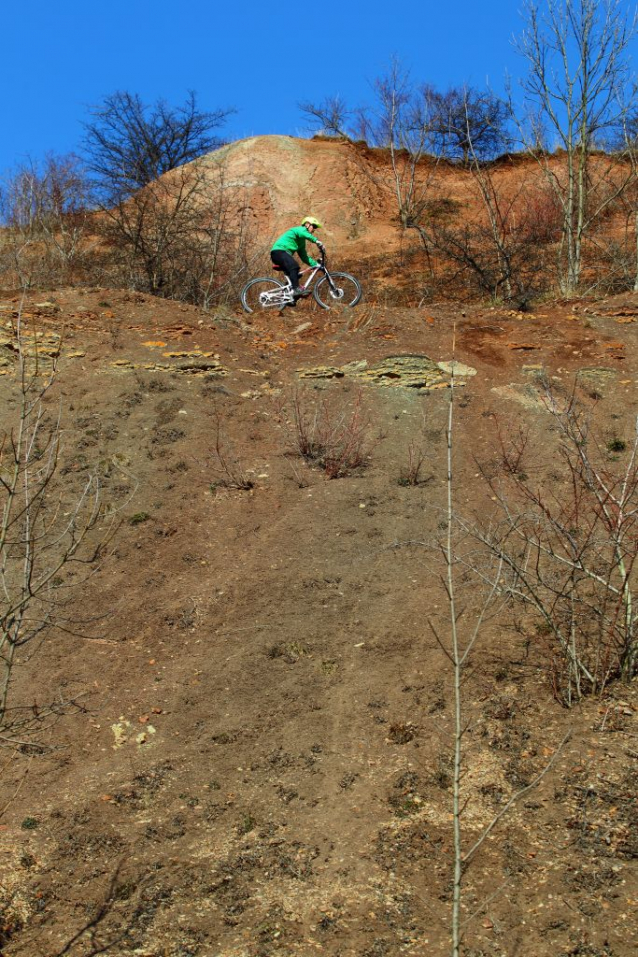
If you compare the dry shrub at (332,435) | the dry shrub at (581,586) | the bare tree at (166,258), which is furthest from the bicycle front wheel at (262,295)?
the dry shrub at (581,586)

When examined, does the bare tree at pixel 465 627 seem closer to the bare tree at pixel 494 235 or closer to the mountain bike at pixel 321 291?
the mountain bike at pixel 321 291

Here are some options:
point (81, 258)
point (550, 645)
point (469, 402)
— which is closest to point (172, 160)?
point (81, 258)

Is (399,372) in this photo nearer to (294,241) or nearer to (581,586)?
(294,241)

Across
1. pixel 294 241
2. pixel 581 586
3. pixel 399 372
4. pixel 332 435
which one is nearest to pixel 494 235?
pixel 294 241

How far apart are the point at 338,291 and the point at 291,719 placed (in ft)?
28.8

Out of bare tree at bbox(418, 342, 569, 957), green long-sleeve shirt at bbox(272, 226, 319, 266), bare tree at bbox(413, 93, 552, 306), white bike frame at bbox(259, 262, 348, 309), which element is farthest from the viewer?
bare tree at bbox(413, 93, 552, 306)

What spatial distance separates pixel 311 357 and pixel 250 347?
0.98m

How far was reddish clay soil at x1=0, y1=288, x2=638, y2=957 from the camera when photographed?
14.2 feet

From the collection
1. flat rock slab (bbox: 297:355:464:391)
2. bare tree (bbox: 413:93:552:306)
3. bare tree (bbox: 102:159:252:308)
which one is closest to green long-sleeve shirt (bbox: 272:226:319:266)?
flat rock slab (bbox: 297:355:464:391)

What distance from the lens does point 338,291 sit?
13.5m

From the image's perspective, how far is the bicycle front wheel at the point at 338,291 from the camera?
44.3ft

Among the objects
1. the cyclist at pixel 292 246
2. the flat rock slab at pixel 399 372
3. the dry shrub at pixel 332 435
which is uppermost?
the cyclist at pixel 292 246

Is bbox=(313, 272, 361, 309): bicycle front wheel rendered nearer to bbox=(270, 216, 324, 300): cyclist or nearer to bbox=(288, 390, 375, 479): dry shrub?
bbox=(270, 216, 324, 300): cyclist

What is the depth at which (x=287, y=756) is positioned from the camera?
5.67 metres
